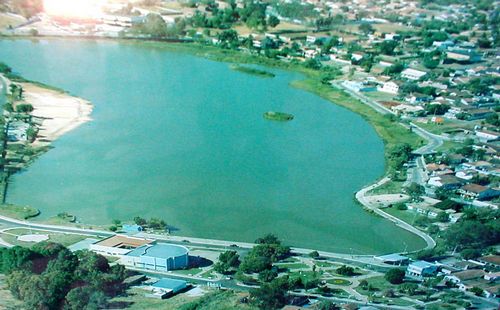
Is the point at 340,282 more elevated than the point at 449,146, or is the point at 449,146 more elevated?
the point at 449,146

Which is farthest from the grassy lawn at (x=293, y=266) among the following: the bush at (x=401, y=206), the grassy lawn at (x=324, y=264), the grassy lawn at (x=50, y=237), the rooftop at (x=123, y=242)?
the grassy lawn at (x=50, y=237)

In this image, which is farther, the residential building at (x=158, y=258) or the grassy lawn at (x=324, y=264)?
the grassy lawn at (x=324, y=264)

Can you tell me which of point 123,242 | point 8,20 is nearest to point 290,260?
point 123,242

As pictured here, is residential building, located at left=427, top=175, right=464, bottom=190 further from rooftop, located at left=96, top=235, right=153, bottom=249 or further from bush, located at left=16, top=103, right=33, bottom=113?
bush, located at left=16, top=103, right=33, bottom=113

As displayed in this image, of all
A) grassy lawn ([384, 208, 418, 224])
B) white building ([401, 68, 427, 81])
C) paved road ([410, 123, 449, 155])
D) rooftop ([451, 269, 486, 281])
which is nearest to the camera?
rooftop ([451, 269, 486, 281])

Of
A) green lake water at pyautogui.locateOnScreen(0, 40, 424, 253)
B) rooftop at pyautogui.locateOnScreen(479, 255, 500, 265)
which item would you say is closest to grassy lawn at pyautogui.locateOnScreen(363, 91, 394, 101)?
green lake water at pyautogui.locateOnScreen(0, 40, 424, 253)

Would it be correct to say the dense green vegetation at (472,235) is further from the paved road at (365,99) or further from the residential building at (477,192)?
the paved road at (365,99)

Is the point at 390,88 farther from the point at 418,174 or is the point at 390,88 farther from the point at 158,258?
the point at 158,258
